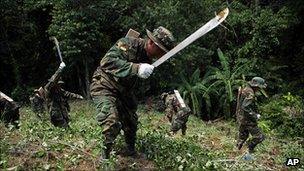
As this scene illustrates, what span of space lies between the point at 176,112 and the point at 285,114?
16.7 ft

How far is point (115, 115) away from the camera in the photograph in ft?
21.8

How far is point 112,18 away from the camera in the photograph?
21031 mm

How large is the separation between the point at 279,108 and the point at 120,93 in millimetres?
11998

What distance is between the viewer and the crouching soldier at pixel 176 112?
13.9 m

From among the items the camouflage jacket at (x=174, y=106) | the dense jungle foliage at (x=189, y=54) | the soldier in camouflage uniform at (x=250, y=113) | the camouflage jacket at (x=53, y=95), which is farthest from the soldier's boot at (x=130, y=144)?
the dense jungle foliage at (x=189, y=54)

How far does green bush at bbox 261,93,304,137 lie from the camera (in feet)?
54.5

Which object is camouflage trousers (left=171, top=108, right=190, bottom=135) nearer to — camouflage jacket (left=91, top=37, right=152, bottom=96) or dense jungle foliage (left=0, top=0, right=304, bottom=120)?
dense jungle foliage (left=0, top=0, right=304, bottom=120)

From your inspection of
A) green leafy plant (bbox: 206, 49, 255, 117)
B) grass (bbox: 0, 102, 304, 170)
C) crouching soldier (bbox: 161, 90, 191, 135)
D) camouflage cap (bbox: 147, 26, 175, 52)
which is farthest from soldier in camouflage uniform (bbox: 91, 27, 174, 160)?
green leafy plant (bbox: 206, 49, 255, 117)

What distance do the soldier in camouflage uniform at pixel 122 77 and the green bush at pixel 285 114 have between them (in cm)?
1045

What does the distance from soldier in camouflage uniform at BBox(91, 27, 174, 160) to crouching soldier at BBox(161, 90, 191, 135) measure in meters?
6.38

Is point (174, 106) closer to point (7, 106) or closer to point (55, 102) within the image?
point (55, 102)

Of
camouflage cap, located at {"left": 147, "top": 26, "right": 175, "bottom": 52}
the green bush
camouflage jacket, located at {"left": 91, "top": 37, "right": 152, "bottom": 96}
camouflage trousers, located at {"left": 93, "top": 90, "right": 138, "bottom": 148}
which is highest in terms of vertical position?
camouflage cap, located at {"left": 147, "top": 26, "right": 175, "bottom": 52}

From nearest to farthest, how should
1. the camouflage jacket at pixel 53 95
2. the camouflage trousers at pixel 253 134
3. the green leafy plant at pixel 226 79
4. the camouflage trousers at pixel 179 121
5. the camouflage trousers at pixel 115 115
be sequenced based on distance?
the camouflage trousers at pixel 115 115 → the camouflage trousers at pixel 253 134 → the camouflage jacket at pixel 53 95 → the camouflage trousers at pixel 179 121 → the green leafy plant at pixel 226 79

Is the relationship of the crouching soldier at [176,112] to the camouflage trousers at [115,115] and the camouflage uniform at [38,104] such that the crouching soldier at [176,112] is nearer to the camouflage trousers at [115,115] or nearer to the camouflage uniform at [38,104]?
the camouflage uniform at [38,104]
